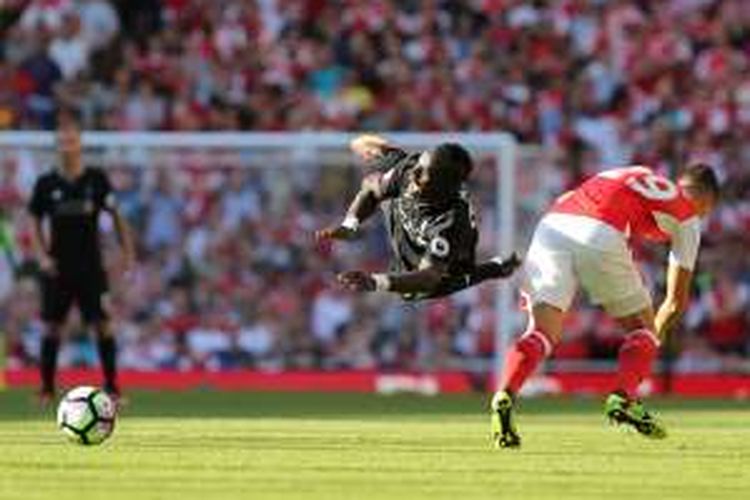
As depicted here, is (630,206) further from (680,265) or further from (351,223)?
(351,223)

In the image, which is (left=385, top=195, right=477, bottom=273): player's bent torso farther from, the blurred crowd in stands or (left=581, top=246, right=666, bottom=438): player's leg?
the blurred crowd in stands

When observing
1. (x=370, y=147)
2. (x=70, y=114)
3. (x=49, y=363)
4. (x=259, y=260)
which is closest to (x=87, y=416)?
(x=370, y=147)

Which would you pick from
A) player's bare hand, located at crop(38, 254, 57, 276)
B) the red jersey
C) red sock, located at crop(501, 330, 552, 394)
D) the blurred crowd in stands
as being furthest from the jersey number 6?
the blurred crowd in stands

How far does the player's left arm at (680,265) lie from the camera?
48.6 ft

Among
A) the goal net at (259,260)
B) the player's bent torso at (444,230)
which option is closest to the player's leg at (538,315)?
the player's bent torso at (444,230)

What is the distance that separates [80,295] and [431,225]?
642 centimetres

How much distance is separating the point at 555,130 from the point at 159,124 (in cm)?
466

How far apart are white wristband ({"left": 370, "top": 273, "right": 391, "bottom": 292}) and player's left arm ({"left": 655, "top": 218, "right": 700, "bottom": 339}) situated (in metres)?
1.84

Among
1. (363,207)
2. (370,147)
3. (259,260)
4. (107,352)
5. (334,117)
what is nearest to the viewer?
(363,207)

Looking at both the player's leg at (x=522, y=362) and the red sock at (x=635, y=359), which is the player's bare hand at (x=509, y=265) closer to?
the player's leg at (x=522, y=362)

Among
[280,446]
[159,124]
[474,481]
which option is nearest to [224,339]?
[159,124]

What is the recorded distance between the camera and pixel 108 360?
66.7 feet

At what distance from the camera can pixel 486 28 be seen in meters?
28.8

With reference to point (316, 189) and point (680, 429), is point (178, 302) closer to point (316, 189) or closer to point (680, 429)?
point (316, 189)
